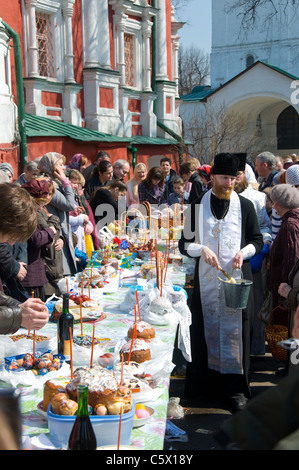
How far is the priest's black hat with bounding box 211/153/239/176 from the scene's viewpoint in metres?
4.44

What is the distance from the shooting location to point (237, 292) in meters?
4.08

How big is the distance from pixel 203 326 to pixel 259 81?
76.9 feet

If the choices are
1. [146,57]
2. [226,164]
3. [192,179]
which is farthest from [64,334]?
[146,57]

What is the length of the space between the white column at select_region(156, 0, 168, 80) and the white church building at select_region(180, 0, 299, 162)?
307cm

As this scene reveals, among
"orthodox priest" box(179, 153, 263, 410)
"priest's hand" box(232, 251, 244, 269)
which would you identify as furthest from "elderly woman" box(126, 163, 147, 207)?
"priest's hand" box(232, 251, 244, 269)

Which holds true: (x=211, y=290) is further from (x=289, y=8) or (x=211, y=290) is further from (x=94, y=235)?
(x=289, y=8)

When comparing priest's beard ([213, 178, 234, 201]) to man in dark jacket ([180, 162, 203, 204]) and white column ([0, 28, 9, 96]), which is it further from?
white column ([0, 28, 9, 96])

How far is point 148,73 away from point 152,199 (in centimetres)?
968

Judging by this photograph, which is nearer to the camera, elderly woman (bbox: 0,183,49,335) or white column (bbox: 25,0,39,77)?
elderly woman (bbox: 0,183,49,335)

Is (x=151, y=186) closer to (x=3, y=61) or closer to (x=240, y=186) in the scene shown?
(x=240, y=186)

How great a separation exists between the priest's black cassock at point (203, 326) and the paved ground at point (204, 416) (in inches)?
5.9

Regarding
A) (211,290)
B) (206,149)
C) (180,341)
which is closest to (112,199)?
(211,290)

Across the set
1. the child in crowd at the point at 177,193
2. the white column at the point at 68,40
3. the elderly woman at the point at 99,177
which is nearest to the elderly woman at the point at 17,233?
the elderly woman at the point at 99,177
